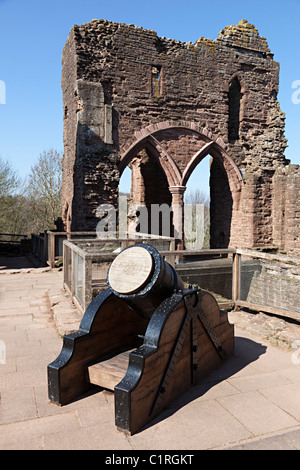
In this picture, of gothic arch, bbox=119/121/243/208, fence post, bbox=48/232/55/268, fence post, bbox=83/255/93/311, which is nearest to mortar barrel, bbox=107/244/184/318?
fence post, bbox=83/255/93/311

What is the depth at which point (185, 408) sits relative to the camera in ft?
9.33

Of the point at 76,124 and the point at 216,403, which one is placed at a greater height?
the point at 76,124

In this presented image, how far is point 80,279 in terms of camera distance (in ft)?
17.5

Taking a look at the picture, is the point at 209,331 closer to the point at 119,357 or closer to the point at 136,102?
the point at 119,357

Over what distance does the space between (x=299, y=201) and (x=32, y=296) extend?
409 inches

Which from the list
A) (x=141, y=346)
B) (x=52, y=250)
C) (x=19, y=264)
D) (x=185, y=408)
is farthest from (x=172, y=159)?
(x=185, y=408)

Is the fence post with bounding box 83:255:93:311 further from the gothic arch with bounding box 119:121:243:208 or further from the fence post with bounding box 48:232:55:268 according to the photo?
the gothic arch with bounding box 119:121:243:208

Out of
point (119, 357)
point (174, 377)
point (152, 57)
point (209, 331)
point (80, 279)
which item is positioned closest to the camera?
point (174, 377)

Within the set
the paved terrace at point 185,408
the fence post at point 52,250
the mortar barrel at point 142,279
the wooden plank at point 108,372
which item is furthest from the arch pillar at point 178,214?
the wooden plank at point 108,372

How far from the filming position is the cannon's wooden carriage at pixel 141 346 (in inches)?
102

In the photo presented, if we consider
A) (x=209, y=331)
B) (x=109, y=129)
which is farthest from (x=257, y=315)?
(x=109, y=129)

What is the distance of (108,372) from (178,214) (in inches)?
447

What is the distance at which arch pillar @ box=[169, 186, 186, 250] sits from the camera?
45.0 feet

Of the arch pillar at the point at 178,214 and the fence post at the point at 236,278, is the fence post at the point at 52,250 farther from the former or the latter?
the fence post at the point at 236,278
